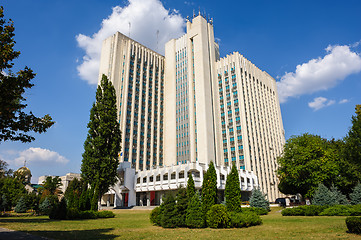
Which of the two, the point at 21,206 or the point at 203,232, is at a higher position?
the point at 21,206

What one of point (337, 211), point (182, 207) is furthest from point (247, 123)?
Result: point (182, 207)

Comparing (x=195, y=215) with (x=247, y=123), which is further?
(x=247, y=123)

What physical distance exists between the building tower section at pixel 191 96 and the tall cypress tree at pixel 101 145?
39.4 meters

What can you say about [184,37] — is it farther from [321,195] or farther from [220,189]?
[321,195]

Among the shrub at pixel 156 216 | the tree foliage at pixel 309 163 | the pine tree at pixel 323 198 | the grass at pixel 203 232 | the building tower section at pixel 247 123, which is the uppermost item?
the building tower section at pixel 247 123

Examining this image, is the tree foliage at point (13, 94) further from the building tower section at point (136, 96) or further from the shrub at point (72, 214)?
the building tower section at point (136, 96)

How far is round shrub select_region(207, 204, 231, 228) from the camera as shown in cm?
1855

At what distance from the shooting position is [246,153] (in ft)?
264

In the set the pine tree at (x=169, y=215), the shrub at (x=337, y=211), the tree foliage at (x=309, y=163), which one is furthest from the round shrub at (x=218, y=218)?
the tree foliage at (x=309, y=163)

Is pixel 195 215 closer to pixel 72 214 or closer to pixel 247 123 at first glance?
pixel 72 214

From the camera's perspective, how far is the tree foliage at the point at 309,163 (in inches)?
1694

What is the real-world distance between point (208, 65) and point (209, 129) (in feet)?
84.9

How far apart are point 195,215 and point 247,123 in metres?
71.0

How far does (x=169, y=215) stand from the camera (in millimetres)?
19672
